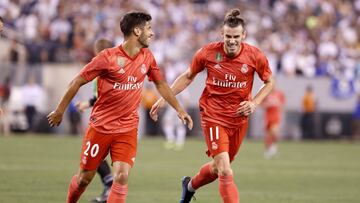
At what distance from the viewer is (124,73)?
11.0m

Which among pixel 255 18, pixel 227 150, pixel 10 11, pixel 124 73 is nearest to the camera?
pixel 124 73

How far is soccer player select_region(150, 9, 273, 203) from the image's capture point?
11.9 m

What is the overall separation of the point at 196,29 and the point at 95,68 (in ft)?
79.8

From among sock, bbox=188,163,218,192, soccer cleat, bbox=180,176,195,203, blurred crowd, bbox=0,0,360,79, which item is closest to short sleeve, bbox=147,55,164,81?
sock, bbox=188,163,218,192

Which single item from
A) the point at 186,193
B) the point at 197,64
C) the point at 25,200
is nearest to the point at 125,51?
the point at 197,64

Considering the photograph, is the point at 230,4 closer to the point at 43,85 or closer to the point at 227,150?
the point at 43,85

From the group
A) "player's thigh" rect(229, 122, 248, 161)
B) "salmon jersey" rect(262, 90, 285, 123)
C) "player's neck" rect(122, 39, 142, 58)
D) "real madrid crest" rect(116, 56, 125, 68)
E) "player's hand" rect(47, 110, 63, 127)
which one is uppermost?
"player's neck" rect(122, 39, 142, 58)

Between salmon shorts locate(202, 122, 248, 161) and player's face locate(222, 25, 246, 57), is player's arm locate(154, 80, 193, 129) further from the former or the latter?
player's face locate(222, 25, 246, 57)

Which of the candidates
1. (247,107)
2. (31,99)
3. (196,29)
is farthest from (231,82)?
(196,29)

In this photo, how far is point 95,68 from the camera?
10812mm

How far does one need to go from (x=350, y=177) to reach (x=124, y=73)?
9.92 metres

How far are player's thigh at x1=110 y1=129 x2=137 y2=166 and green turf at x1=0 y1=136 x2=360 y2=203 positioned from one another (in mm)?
2838

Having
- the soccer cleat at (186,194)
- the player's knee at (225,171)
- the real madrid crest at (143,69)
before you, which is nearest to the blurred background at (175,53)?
the soccer cleat at (186,194)

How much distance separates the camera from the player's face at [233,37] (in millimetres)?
11852
